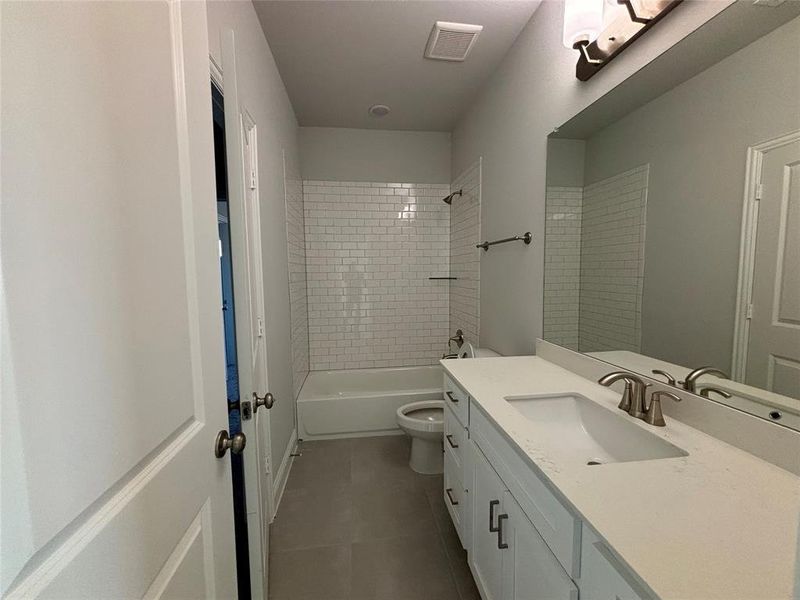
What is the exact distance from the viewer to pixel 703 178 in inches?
38.5

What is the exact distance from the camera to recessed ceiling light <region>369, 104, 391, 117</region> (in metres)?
2.71

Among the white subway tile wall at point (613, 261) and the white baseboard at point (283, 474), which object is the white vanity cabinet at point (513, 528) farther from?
the white baseboard at point (283, 474)

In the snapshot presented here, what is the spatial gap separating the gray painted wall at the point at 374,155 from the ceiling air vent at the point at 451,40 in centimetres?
121

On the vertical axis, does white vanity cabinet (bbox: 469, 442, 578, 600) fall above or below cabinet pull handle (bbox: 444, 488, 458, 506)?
above

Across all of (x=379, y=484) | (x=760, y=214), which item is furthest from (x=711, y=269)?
(x=379, y=484)

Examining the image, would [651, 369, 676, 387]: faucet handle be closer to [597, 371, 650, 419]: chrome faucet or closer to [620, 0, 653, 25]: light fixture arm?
[597, 371, 650, 419]: chrome faucet

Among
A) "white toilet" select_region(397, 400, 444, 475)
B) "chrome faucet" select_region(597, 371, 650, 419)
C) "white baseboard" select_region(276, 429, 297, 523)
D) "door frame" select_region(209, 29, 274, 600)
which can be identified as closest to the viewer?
"door frame" select_region(209, 29, 274, 600)

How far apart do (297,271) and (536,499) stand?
2.48 m

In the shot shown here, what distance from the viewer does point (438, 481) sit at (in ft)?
7.15

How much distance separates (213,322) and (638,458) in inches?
48.4

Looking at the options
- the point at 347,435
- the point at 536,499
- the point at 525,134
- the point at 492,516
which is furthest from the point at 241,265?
the point at 347,435

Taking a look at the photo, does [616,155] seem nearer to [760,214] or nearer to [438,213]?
[760,214]

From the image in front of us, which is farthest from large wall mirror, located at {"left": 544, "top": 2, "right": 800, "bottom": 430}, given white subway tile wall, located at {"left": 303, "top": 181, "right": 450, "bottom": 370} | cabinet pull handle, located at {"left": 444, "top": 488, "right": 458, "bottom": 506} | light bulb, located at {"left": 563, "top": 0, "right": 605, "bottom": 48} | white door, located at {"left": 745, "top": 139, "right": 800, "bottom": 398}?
white subway tile wall, located at {"left": 303, "top": 181, "right": 450, "bottom": 370}

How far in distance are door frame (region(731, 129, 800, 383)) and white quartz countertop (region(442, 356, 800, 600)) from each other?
9.8 inches
